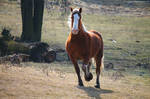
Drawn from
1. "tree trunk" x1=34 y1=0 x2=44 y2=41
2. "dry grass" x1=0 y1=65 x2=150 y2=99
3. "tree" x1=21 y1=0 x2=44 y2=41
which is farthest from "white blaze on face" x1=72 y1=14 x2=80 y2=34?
"tree trunk" x1=34 y1=0 x2=44 y2=41

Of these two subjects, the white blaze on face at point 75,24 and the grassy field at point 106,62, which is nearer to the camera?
the grassy field at point 106,62

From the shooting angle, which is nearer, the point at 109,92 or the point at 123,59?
the point at 109,92

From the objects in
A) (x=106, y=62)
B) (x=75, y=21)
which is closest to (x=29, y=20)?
(x=106, y=62)

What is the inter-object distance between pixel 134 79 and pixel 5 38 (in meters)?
7.39

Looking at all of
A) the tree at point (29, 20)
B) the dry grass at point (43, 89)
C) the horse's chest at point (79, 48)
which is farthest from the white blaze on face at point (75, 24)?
the tree at point (29, 20)

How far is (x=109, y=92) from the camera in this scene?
12.5 metres

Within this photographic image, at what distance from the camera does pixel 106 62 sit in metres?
21.8

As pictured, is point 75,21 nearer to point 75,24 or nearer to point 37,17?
point 75,24

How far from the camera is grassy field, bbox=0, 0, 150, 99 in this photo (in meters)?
11.2

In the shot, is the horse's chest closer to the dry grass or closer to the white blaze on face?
the white blaze on face

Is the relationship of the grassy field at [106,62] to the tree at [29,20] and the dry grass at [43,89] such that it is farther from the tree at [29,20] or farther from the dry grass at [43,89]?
the tree at [29,20]

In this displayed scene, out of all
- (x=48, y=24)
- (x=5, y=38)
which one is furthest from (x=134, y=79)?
(x=48, y=24)

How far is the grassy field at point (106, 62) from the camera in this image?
11211mm

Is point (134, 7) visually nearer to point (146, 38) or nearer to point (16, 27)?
point (146, 38)
